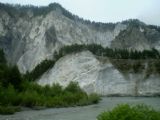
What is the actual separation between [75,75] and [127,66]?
50.8 feet

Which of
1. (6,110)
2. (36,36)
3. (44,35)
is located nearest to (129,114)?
(6,110)

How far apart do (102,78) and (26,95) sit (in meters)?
47.2

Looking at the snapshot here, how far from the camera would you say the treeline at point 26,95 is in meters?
61.6

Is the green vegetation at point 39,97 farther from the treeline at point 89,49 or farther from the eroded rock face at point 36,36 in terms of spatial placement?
the eroded rock face at point 36,36

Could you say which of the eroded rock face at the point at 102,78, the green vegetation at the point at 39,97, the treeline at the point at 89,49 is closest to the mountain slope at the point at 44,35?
the treeline at the point at 89,49

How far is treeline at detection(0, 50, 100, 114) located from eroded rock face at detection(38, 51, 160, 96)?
23.0m

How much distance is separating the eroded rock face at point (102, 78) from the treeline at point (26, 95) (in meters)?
23.0

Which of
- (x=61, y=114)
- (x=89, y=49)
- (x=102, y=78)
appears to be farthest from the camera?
(x=89, y=49)

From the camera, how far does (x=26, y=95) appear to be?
217 ft

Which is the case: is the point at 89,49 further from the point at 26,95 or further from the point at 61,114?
the point at 61,114

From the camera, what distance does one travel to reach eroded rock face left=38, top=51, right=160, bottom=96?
10869cm

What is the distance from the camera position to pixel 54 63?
403 ft

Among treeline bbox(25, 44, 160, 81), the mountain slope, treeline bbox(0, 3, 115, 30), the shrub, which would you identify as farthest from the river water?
treeline bbox(0, 3, 115, 30)

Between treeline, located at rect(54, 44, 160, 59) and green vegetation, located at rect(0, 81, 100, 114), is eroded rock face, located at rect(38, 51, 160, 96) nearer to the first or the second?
treeline, located at rect(54, 44, 160, 59)
